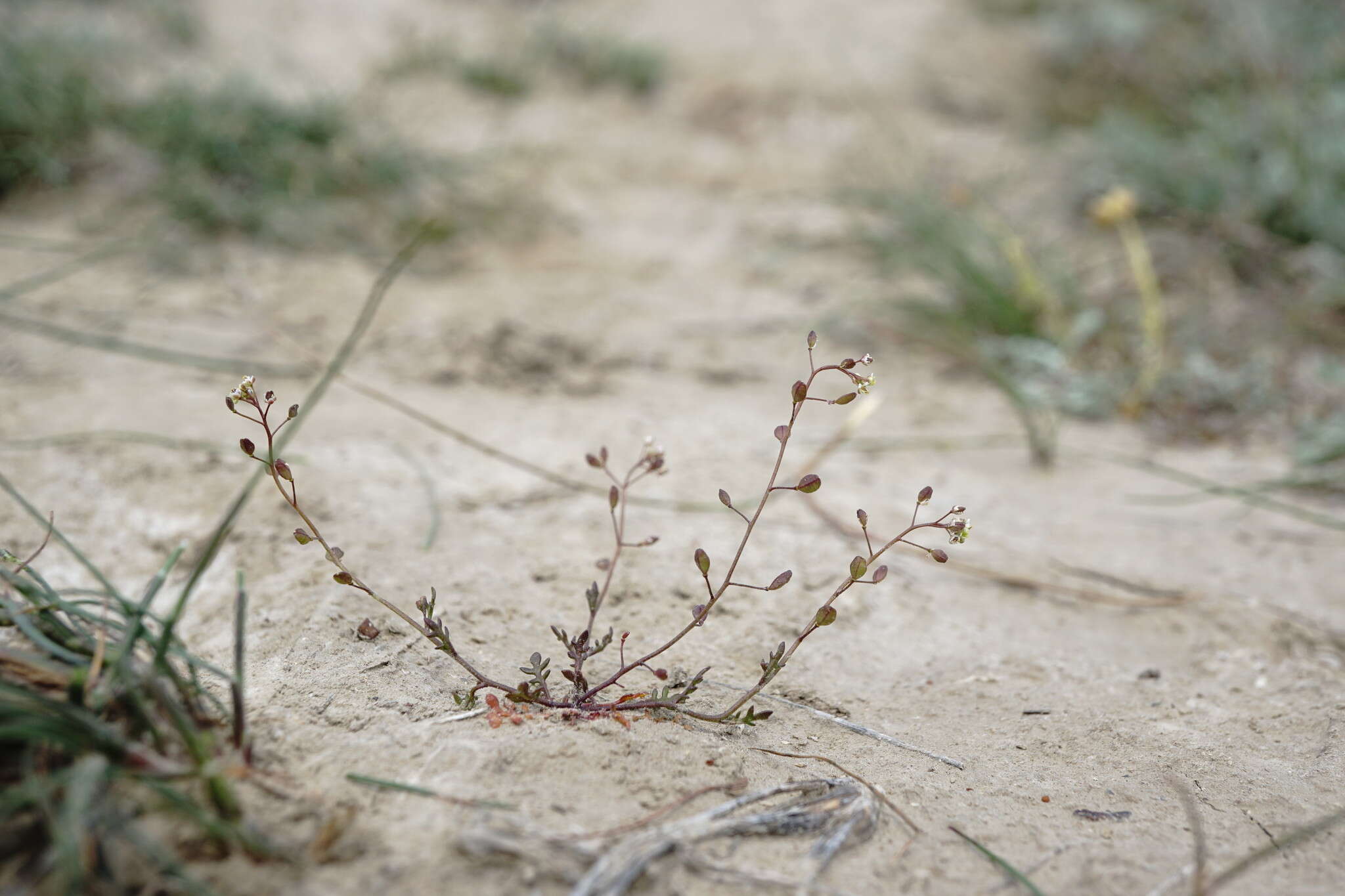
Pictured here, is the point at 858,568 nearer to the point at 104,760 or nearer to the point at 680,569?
the point at 680,569

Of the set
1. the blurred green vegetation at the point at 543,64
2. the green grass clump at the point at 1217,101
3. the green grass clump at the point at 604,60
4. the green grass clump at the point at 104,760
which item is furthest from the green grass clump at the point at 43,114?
the green grass clump at the point at 1217,101

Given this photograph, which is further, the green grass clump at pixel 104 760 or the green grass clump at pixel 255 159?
the green grass clump at pixel 255 159

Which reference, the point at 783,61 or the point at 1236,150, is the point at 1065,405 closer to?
the point at 1236,150

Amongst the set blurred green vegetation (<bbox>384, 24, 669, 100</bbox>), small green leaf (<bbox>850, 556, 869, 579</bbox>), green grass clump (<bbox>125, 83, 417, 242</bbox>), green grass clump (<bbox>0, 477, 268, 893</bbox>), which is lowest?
green grass clump (<bbox>0, 477, 268, 893</bbox>)

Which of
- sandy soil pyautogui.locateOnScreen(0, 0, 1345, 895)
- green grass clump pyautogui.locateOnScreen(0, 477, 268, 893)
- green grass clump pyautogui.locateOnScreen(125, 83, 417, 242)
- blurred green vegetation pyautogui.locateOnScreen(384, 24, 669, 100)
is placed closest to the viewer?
green grass clump pyautogui.locateOnScreen(0, 477, 268, 893)

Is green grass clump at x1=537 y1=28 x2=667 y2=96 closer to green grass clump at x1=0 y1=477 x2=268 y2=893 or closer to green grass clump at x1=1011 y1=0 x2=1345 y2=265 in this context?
green grass clump at x1=1011 y1=0 x2=1345 y2=265

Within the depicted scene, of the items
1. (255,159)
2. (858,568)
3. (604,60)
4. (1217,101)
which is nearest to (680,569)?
(858,568)

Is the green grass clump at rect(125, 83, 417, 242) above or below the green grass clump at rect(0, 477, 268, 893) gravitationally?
above

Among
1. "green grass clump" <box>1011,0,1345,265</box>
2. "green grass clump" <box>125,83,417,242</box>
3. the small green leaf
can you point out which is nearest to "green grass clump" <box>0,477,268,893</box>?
the small green leaf

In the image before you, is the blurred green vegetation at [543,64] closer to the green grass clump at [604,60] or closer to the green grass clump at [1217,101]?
the green grass clump at [604,60]
